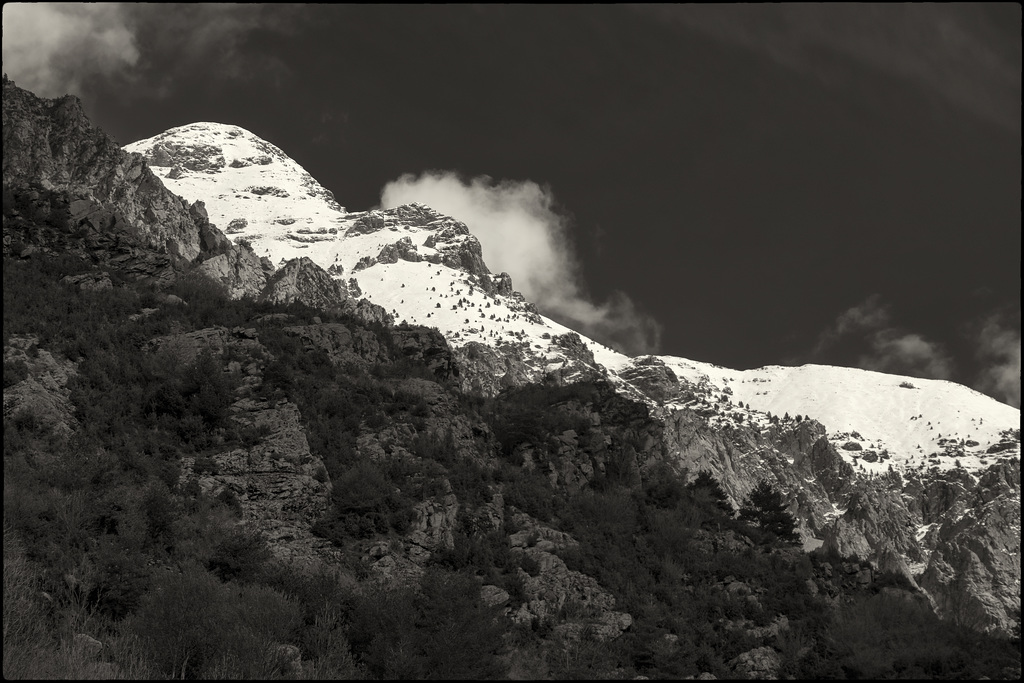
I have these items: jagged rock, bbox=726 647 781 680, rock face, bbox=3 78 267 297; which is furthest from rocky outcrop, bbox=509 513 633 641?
rock face, bbox=3 78 267 297

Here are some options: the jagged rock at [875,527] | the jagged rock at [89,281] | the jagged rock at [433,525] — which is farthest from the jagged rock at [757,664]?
the jagged rock at [875,527]

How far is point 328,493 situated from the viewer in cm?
2448

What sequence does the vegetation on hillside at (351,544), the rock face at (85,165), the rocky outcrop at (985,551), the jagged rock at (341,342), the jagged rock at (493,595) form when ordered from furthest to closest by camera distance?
1. the rocky outcrop at (985,551)
2. the rock face at (85,165)
3. the jagged rock at (341,342)
4. the jagged rock at (493,595)
5. the vegetation on hillside at (351,544)

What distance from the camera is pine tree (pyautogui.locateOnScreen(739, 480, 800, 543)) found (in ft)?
114

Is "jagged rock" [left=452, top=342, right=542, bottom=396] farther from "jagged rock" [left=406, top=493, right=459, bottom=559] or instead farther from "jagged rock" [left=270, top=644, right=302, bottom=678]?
"jagged rock" [left=270, top=644, right=302, bottom=678]

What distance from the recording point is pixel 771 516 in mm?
35812

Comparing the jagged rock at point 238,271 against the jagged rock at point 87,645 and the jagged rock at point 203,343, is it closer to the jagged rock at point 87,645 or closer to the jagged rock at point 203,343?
the jagged rock at point 203,343

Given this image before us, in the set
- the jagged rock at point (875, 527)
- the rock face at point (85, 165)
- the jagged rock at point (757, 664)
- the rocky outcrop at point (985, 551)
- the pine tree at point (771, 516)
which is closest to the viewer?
the jagged rock at point (757, 664)

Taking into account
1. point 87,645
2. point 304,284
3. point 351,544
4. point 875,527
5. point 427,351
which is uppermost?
point 304,284

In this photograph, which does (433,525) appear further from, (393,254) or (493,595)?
(393,254)

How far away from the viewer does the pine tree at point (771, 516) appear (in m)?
34.8

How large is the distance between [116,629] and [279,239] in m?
179

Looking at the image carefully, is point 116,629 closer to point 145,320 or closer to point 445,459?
point 445,459

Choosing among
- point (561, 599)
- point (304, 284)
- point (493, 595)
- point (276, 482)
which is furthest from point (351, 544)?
point (304, 284)
